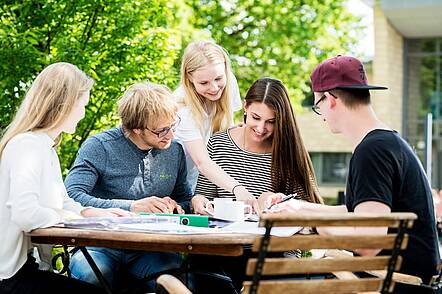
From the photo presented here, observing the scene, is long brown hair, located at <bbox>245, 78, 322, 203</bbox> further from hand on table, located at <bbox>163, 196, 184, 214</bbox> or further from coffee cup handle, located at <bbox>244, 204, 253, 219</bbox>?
hand on table, located at <bbox>163, 196, 184, 214</bbox>

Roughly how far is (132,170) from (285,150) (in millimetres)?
731

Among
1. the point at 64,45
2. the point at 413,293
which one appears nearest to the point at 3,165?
the point at 413,293

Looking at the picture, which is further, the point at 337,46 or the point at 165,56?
the point at 337,46

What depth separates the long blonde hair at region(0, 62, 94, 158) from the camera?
3307mm

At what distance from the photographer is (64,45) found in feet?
19.8

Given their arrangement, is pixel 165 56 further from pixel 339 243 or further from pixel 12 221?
pixel 339 243

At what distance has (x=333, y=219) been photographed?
7.95 feet

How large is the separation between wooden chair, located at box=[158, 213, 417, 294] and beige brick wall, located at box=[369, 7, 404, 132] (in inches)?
585

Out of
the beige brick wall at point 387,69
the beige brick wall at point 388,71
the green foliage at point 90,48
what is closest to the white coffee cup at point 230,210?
the green foliage at point 90,48

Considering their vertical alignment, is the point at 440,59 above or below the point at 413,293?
above

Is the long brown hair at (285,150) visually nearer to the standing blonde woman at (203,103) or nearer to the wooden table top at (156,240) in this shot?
the standing blonde woman at (203,103)

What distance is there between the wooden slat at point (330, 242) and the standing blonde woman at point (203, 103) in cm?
154

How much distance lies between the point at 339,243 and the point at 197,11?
1393 centimetres

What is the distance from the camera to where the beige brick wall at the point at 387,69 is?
1725 cm
